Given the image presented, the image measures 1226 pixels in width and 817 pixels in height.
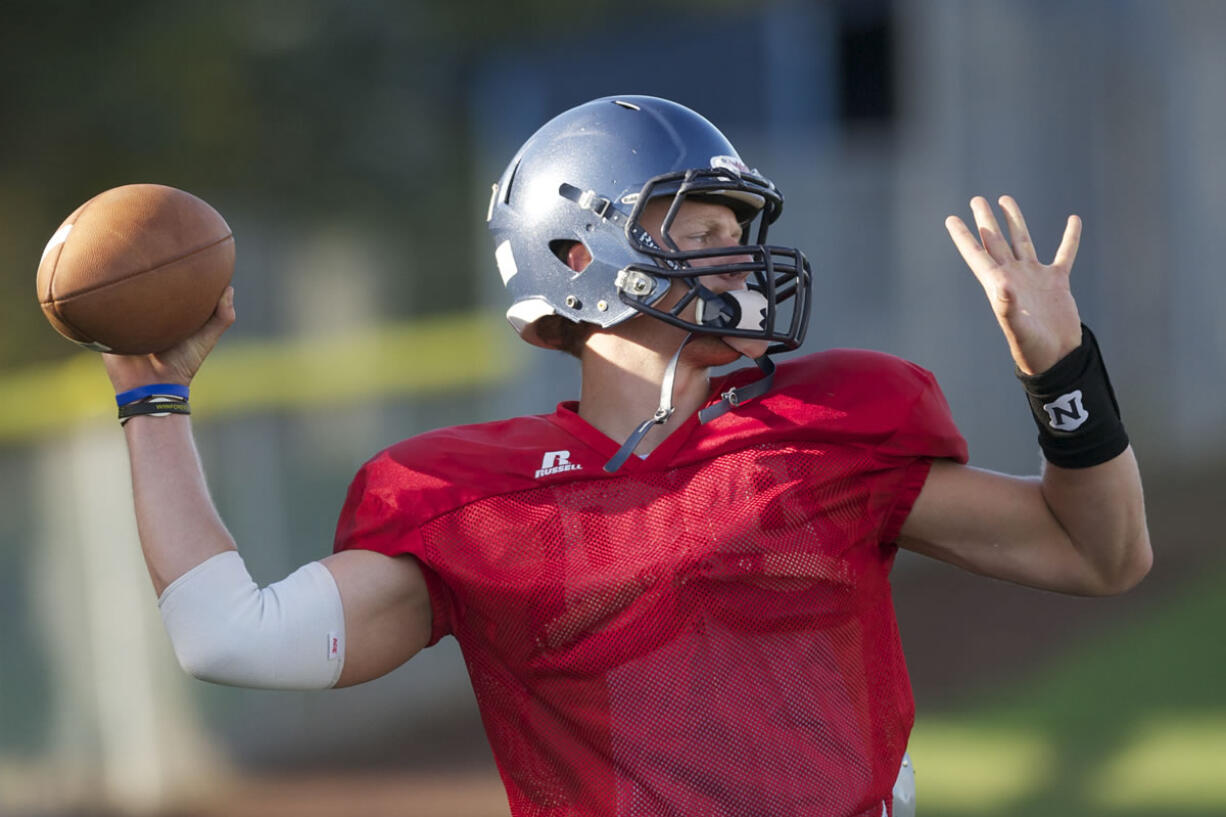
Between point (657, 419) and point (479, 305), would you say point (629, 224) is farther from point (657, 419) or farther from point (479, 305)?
point (479, 305)

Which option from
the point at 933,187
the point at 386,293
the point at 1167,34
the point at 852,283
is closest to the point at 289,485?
the point at 852,283

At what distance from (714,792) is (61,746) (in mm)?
4768

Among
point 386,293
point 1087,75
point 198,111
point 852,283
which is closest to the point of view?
point 198,111

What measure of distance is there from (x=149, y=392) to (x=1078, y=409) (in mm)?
1514

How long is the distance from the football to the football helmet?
56 centimetres

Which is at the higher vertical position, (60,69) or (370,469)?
(60,69)

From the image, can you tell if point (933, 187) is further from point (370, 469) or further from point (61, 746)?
point (370, 469)

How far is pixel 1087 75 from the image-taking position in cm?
1385

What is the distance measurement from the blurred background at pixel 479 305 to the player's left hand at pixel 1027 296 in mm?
3585

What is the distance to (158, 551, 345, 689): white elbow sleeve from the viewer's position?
252 cm

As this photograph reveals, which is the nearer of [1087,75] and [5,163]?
[5,163]

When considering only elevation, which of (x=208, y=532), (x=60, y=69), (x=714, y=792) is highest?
(x=60, y=69)

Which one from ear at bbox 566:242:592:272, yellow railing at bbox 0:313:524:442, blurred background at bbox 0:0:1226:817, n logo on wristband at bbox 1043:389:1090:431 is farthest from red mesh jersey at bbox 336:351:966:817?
yellow railing at bbox 0:313:524:442

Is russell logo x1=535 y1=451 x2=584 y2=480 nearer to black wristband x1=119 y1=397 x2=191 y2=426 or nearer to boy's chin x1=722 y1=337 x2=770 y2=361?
boy's chin x1=722 y1=337 x2=770 y2=361
